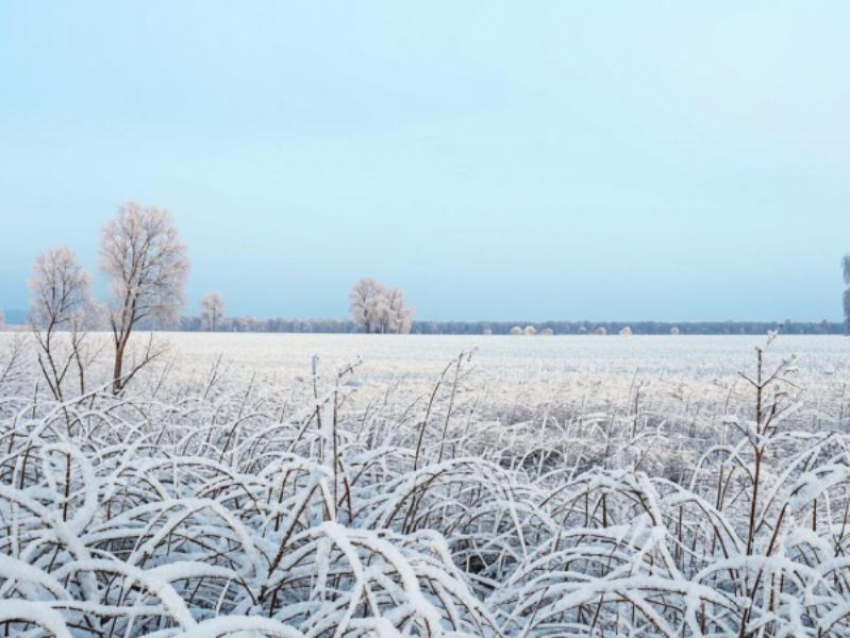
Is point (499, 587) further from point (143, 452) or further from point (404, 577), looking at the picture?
point (143, 452)

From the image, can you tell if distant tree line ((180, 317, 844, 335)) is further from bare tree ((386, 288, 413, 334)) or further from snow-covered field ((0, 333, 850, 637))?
snow-covered field ((0, 333, 850, 637))

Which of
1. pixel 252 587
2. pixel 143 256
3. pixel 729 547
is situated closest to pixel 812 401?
pixel 729 547

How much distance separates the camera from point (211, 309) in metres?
108

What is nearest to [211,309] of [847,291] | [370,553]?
[847,291]

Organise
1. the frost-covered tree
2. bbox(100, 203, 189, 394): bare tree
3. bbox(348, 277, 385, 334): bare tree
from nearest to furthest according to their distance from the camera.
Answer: bbox(100, 203, 189, 394): bare tree, the frost-covered tree, bbox(348, 277, 385, 334): bare tree

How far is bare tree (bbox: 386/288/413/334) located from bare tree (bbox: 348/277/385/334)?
146cm

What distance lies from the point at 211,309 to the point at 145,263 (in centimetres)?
8339

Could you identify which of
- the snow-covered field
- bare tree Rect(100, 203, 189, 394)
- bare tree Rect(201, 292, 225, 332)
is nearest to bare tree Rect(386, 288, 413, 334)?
bare tree Rect(201, 292, 225, 332)

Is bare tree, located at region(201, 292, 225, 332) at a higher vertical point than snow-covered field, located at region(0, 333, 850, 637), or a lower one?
higher

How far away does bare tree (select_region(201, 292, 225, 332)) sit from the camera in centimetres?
10775

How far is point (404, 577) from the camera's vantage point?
1.44 m

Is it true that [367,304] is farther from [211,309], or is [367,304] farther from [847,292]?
[847,292]

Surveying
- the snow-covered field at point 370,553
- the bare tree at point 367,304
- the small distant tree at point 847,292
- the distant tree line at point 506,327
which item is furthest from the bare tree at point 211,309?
the snow-covered field at point 370,553

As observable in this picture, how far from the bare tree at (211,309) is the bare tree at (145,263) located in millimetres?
82164
